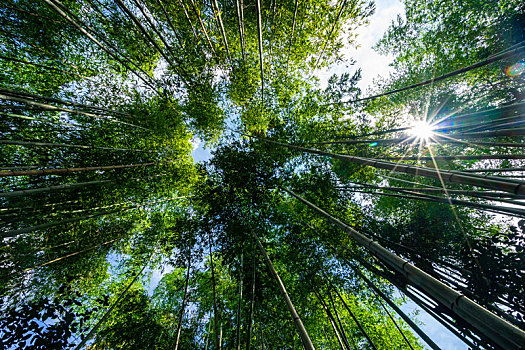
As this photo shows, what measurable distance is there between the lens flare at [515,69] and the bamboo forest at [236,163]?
0.04 m

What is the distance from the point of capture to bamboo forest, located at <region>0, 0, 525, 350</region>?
3750mm

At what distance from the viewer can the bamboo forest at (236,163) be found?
148 inches

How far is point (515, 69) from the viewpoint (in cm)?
447

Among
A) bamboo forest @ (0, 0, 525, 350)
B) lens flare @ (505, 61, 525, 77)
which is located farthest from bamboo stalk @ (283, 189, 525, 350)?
lens flare @ (505, 61, 525, 77)

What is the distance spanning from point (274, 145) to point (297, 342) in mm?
5701

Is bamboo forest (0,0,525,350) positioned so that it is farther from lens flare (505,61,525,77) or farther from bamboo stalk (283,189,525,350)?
bamboo stalk (283,189,525,350)

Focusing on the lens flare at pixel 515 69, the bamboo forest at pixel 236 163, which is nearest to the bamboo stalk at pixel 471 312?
the bamboo forest at pixel 236 163

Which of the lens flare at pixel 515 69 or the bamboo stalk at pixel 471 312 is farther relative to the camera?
the lens flare at pixel 515 69

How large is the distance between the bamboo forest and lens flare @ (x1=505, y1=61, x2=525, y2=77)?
4 centimetres

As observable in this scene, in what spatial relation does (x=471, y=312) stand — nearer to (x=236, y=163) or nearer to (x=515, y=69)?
(x=236, y=163)

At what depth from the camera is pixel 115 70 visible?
5.03 m

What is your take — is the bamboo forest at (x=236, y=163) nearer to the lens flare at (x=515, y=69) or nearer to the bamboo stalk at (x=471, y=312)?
the lens flare at (x=515, y=69)

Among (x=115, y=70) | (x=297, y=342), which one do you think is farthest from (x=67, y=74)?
(x=297, y=342)

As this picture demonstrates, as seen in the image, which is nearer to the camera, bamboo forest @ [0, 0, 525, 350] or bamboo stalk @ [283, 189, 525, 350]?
bamboo stalk @ [283, 189, 525, 350]
